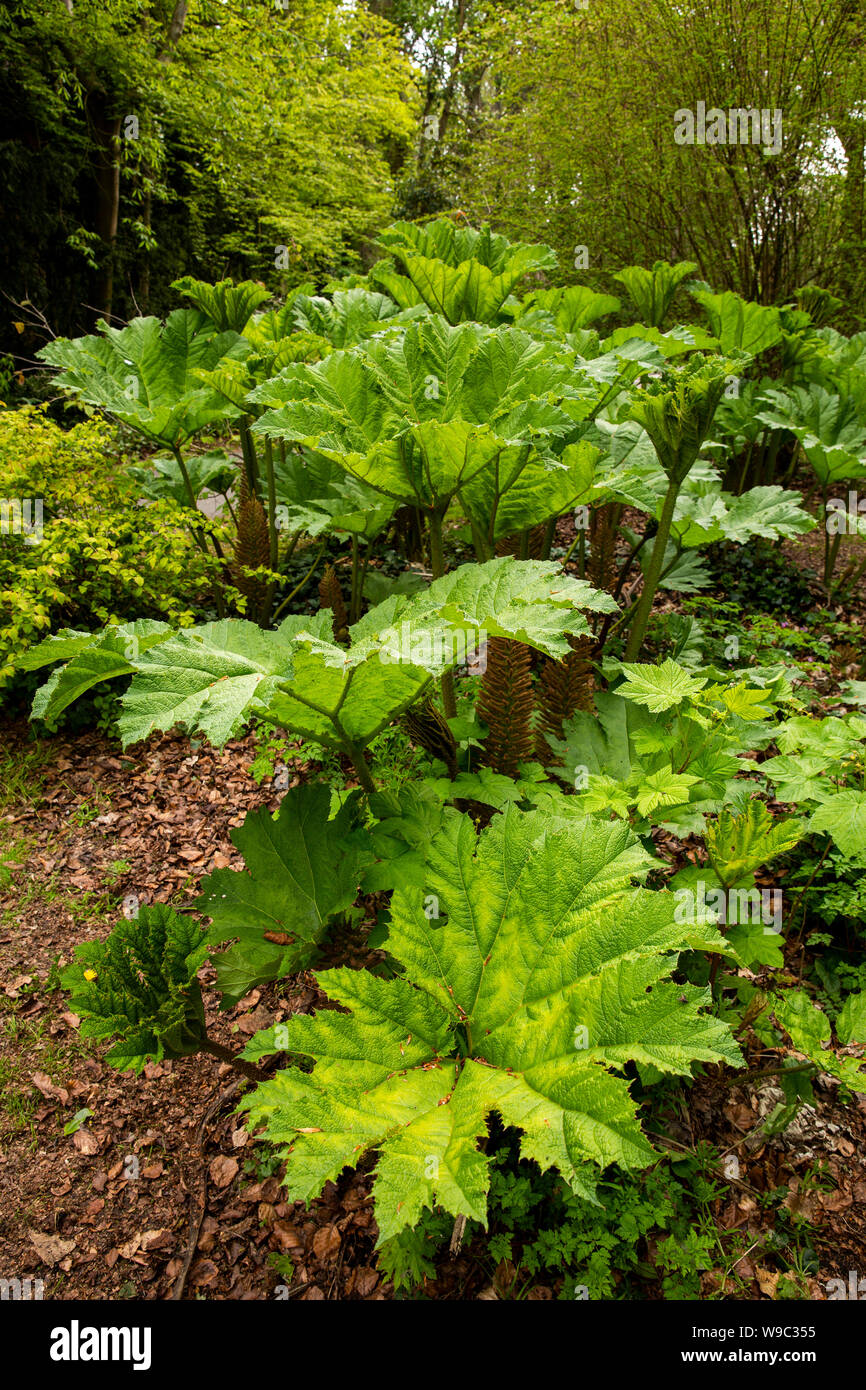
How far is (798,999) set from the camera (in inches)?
63.4

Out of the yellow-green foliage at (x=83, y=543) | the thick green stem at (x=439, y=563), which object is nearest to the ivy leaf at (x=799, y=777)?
the thick green stem at (x=439, y=563)

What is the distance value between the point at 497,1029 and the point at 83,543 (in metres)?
2.65

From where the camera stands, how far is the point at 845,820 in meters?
1.85

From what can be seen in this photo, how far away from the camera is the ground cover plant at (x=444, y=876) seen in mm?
1297

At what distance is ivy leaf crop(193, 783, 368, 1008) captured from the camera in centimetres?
163

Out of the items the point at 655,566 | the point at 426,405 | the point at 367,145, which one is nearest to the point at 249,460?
the point at 426,405

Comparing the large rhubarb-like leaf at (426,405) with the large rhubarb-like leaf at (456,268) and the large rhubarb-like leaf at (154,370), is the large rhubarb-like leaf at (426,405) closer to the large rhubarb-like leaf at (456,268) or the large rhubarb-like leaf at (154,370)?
the large rhubarb-like leaf at (456,268)

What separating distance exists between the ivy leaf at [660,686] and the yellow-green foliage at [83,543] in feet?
5.89

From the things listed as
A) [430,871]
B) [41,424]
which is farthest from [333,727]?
[41,424]

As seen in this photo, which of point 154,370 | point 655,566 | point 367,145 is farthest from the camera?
point 367,145

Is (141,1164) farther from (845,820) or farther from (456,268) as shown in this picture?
(456,268)

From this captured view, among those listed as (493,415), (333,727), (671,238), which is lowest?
(333,727)
